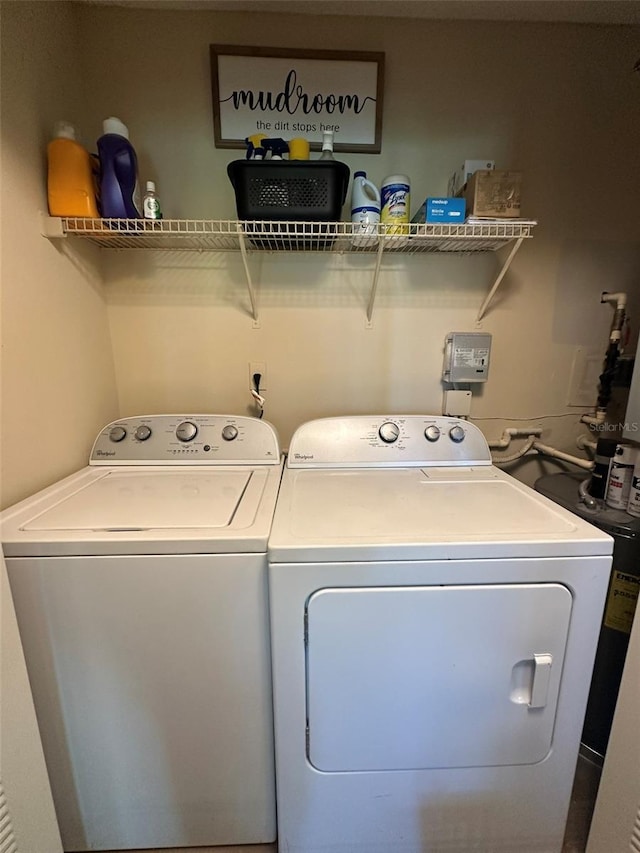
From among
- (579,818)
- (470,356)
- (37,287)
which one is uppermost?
(37,287)

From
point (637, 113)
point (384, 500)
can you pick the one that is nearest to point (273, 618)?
point (384, 500)

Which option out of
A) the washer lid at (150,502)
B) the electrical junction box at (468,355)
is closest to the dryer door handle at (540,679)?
the washer lid at (150,502)

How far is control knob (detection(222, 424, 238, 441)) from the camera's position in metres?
1.41

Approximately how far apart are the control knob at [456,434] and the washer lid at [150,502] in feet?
2.59

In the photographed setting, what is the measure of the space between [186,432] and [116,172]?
91 cm

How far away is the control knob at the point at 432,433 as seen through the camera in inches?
55.3

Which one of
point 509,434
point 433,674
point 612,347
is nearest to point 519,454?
point 509,434

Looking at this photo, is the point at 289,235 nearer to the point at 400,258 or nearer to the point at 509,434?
the point at 400,258

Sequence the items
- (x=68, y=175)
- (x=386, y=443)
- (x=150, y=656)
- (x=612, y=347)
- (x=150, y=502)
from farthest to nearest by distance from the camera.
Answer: (x=612, y=347), (x=386, y=443), (x=68, y=175), (x=150, y=502), (x=150, y=656)

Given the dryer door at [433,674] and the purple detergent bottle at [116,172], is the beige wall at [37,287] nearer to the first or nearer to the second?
the purple detergent bottle at [116,172]

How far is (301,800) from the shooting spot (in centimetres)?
98

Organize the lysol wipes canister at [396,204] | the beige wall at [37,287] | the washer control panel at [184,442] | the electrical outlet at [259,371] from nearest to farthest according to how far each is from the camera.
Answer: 1. the beige wall at [37,287]
2. the lysol wipes canister at [396,204]
3. the washer control panel at [184,442]
4. the electrical outlet at [259,371]

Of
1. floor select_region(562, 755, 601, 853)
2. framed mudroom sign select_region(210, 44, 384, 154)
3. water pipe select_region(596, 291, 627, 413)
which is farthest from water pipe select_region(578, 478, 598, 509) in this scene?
framed mudroom sign select_region(210, 44, 384, 154)

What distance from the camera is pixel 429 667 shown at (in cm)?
89
